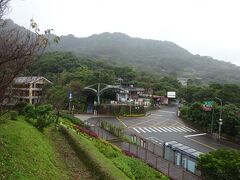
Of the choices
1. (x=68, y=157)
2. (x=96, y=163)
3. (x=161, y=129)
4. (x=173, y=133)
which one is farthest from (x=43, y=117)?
(x=161, y=129)

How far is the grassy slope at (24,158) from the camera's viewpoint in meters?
10.8

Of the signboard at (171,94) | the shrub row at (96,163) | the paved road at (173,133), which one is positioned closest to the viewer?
the shrub row at (96,163)

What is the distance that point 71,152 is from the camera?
16781mm

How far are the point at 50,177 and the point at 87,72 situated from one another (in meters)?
53.3

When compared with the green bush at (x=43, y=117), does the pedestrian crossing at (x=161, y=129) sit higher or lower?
lower

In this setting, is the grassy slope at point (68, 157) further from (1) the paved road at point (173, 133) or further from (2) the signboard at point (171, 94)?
(2) the signboard at point (171, 94)

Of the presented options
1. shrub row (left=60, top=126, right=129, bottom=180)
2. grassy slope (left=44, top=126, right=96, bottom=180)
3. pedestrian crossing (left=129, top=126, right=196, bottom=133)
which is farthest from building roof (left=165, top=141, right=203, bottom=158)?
pedestrian crossing (left=129, top=126, right=196, bottom=133)

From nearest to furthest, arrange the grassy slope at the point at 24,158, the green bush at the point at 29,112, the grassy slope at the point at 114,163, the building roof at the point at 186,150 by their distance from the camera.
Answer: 1. the grassy slope at the point at 24,158
2. the grassy slope at the point at 114,163
3. the green bush at the point at 29,112
4. the building roof at the point at 186,150

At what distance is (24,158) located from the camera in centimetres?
1222

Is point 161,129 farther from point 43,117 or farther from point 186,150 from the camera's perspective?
point 43,117

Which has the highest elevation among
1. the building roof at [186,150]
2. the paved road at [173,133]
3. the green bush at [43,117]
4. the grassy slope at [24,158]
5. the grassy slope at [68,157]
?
the green bush at [43,117]

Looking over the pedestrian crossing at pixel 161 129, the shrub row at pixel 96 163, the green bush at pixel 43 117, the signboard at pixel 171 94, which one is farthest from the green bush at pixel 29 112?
the signboard at pixel 171 94

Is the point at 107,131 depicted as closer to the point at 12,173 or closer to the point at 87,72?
the point at 12,173

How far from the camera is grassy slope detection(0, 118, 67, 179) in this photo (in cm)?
1084
